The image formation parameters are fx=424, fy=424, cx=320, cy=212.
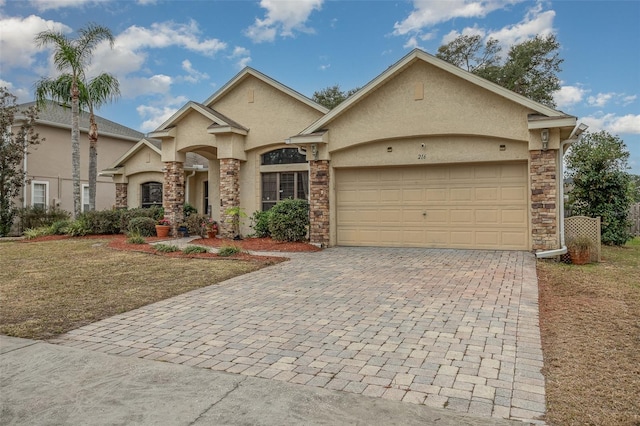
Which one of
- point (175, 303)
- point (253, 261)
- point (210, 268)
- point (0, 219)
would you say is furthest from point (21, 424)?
point (0, 219)

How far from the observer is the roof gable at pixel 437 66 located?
10.7 m

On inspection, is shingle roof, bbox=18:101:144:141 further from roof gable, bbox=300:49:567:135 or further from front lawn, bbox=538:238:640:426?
front lawn, bbox=538:238:640:426

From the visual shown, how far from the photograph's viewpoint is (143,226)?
1688 cm

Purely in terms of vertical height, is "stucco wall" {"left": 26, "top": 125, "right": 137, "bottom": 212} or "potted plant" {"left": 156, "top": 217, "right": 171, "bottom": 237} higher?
"stucco wall" {"left": 26, "top": 125, "right": 137, "bottom": 212}

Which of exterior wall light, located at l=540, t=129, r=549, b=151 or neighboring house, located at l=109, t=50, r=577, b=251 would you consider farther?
neighboring house, located at l=109, t=50, r=577, b=251

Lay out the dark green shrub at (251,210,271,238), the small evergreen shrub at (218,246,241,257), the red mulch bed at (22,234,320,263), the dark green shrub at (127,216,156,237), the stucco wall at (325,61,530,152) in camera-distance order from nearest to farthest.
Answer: the red mulch bed at (22,234,320,263), the stucco wall at (325,61,530,152), the small evergreen shrub at (218,246,241,257), the dark green shrub at (251,210,271,238), the dark green shrub at (127,216,156,237)

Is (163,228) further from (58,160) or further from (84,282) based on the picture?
(58,160)

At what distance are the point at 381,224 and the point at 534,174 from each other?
438cm

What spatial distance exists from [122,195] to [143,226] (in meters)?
5.24

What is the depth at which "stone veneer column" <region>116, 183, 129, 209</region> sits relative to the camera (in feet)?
69.2

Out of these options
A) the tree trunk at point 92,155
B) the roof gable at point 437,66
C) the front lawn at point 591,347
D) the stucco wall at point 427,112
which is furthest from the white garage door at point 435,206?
the tree trunk at point 92,155

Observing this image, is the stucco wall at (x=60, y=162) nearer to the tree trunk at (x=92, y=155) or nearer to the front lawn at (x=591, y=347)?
the tree trunk at (x=92, y=155)

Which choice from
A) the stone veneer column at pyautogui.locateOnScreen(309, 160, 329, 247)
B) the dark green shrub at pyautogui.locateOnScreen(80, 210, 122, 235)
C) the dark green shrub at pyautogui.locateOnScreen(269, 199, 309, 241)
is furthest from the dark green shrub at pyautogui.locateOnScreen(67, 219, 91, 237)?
the stone veneer column at pyautogui.locateOnScreen(309, 160, 329, 247)

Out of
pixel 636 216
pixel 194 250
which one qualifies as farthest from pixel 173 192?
pixel 636 216
